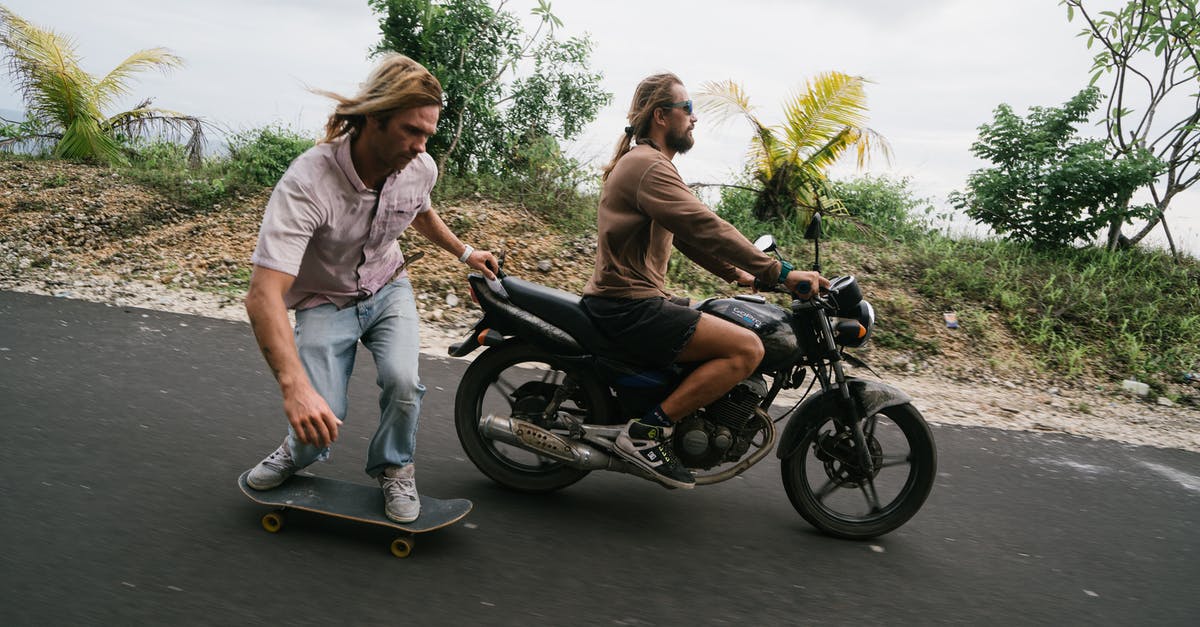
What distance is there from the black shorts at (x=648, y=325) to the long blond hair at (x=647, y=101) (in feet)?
2.17

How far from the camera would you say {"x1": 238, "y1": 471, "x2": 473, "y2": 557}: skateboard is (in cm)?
322

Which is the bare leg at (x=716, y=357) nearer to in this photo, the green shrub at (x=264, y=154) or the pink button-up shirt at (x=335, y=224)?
the pink button-up shirt at (x=335, y=224)

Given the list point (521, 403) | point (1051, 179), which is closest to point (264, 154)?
point (521, 403)

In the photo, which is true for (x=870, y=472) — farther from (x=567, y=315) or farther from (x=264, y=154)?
(x=264, y=154)

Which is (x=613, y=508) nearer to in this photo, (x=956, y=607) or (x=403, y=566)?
(x=403, y=566)

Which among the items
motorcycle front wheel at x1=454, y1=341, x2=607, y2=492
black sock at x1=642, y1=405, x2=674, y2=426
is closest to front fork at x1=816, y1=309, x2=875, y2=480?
black sock at x1=642, y1=405, x2=674, y2=426

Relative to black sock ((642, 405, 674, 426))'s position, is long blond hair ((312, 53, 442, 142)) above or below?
above

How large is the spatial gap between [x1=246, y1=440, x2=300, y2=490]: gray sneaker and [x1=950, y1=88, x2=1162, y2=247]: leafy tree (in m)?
9.60

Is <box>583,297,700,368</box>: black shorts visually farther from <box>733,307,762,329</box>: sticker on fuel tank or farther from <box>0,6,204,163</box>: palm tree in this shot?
<box>0,6,204,163</box>: palm tree

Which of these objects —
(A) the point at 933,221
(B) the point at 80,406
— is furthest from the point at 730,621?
(A) the point at 933,221

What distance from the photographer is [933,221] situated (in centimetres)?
1116

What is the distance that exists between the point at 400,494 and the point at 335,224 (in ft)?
3.76

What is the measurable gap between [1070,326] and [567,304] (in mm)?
7069

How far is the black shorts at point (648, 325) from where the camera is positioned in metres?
3.62
